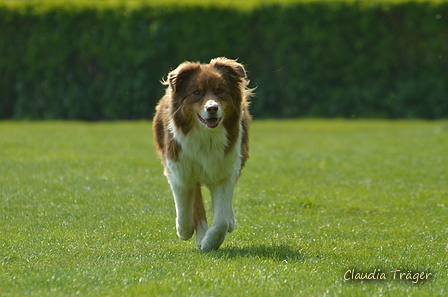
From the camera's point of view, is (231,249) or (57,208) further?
(57,208)

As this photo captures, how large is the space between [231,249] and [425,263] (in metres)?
1.79

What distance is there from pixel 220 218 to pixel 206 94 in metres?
1.16

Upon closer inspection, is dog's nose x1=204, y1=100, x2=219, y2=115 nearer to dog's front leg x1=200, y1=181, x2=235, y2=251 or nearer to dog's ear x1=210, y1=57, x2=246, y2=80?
dog's ear x1=210, y1=57, x2=246, y2=80

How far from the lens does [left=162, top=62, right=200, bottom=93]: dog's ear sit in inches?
275

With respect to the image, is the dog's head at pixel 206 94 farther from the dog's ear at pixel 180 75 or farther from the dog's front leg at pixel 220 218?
the dog's front leg at pixel 220 218

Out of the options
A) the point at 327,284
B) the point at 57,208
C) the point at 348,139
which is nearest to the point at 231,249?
the point at 327,284

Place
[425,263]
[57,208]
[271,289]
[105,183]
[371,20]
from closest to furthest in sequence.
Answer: [271,289], [425,263], [57,208], [105,183], [371,20]

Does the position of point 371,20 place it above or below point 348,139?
above

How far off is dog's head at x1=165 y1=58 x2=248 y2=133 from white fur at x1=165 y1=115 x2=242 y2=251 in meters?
0.11

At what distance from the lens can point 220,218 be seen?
270 inches

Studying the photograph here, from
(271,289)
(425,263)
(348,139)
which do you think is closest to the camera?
(271,289)

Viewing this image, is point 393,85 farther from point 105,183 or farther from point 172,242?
point 172,242

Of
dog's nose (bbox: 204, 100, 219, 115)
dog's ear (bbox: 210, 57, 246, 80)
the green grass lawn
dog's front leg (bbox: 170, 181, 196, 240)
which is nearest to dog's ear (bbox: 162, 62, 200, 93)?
dog's ear (bbox: 210, 57, 246, 80)

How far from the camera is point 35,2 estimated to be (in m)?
23.1
